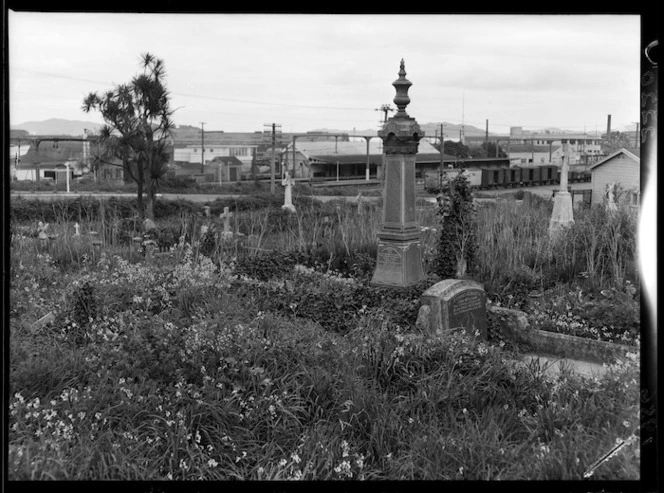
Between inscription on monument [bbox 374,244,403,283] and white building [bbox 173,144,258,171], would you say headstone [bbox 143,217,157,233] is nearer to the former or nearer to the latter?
inscription on monument [bbox 374,244,403,283]

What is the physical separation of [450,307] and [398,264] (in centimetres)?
254

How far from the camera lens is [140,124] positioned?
45.4 feet

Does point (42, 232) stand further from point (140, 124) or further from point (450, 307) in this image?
point (450, 307)

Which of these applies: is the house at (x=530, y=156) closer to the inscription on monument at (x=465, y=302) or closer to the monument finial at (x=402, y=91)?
the monument finial at (x=402, y=91)

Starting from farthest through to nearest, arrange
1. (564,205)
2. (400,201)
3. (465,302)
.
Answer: (564,205) < (400,201) < (465,302)

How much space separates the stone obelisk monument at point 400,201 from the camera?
9406 mm

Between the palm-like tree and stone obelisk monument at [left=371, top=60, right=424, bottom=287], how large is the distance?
5.26 meters

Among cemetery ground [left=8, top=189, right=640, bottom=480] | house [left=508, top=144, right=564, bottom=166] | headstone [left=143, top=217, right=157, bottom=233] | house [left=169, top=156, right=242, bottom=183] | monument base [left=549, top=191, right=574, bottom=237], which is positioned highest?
house [left=508, top=144, right=564, bottom=166]

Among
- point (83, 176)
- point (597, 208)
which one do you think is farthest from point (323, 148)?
point (597, 208)

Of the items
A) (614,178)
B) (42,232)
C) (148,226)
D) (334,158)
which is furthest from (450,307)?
(334,158)

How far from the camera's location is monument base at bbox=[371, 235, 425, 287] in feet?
31.0

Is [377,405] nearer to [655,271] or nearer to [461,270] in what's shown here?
[655,271]

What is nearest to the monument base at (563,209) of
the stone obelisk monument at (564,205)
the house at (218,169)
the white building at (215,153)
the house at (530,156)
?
the stone obelisk monument at (564,205)

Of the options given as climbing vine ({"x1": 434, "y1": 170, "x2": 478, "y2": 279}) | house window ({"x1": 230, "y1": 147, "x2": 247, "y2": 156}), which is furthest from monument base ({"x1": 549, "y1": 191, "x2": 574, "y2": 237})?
house window ({"x1": 230, "y1": 147, "x2": 247, "y2": 156})
